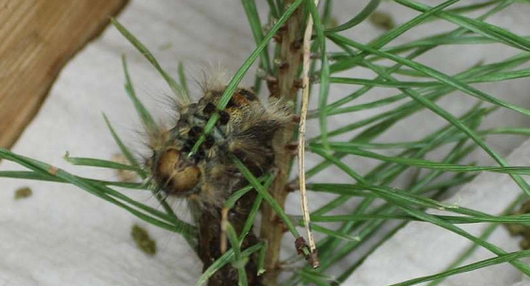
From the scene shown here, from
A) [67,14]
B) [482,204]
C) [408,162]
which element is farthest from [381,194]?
[67,14]

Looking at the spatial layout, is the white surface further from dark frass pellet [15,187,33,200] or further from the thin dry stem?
the thin dry stem

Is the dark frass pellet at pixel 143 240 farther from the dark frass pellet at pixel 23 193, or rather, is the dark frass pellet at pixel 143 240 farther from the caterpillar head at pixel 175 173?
the caterpillar head at pixel 175 173

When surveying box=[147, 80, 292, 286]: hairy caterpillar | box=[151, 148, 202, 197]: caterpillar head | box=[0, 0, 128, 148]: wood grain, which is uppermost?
box=[0, 0, 128, 148]: wood grain

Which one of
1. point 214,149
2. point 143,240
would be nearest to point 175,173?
point 214,149

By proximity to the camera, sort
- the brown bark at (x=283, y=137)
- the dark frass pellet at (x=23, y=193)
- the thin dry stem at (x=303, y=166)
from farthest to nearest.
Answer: the dark frass pellet at (x=23, y=193) → the brown bark at (x=283, y=137) → the thin dry stem at (x=303, y=166)

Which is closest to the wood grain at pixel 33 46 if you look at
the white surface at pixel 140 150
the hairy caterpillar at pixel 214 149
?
the white surface at pixel 140 150

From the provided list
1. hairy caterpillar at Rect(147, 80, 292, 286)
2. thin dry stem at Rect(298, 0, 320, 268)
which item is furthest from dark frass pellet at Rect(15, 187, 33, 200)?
thin dry stem at Rect(298, 0, 320, 268)

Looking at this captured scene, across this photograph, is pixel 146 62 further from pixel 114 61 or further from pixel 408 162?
pixel 408 162

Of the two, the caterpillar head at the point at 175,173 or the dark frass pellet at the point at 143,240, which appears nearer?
the caterpillar head at the point at 175,173
